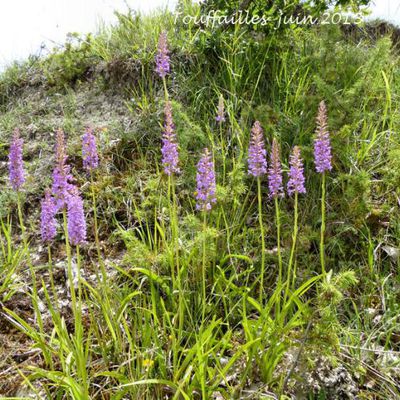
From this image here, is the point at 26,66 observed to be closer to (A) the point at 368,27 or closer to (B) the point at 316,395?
(A) the point at 368,27

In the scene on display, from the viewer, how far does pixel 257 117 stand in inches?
149

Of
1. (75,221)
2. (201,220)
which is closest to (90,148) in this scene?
(75,221)

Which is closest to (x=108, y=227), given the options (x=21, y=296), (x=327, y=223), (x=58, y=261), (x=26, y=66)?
(x=58, y=261)

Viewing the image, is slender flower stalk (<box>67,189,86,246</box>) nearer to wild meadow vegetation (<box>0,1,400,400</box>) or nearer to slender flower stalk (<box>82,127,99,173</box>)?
wild meadow vegetation (<box>0,1,400,400</box>)

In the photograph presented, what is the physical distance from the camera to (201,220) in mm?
3119

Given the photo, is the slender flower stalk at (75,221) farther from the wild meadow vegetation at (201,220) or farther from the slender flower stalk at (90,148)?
the slender flower stalk at (90,148)

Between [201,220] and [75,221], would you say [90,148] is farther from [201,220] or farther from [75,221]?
[201,220]

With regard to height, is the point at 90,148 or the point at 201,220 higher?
the point at 90,148

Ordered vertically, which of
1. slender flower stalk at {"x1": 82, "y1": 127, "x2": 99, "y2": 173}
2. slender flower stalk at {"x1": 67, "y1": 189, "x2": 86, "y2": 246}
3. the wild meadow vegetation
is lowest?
the wild meadow vegetation

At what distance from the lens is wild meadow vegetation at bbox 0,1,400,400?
2.23 meters

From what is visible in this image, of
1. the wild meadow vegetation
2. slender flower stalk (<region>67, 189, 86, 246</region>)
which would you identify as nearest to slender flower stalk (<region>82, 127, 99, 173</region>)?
the wild meadow vegetation

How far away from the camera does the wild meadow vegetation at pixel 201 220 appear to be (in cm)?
223

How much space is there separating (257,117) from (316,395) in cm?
219

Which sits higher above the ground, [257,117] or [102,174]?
[257,117]
